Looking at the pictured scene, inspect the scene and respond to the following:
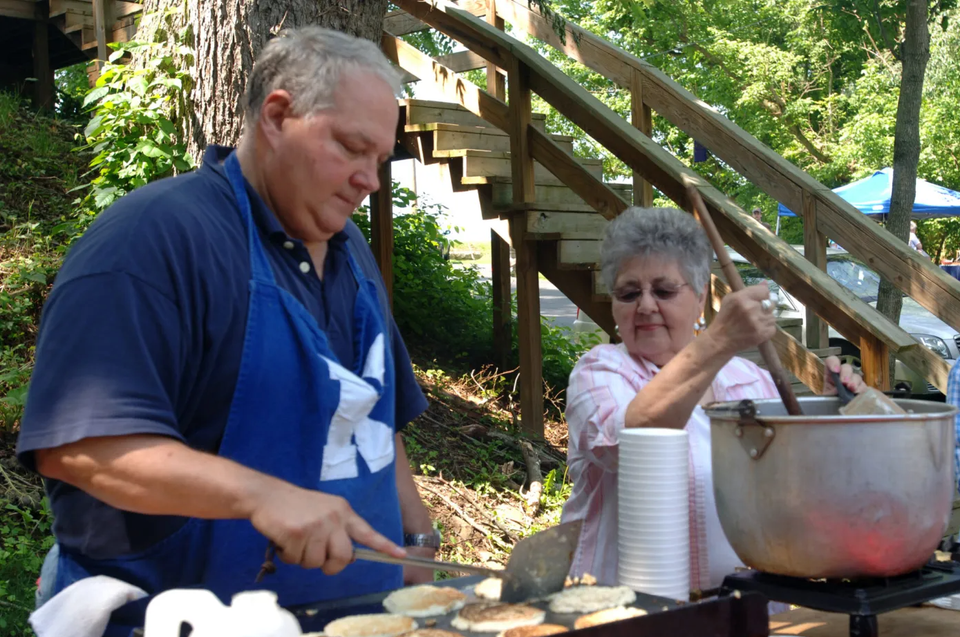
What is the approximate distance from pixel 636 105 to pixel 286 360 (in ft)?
17.0

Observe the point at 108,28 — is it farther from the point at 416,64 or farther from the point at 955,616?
the point at 955,616

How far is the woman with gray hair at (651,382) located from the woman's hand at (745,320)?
6 centimetres

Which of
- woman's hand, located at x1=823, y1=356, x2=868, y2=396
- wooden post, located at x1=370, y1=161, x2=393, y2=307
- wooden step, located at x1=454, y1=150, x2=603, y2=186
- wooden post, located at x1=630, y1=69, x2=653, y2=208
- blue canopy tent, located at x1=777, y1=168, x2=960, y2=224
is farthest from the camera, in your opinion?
blue canopy tent, located at x1=777, y1=168, x2=960, y2=224

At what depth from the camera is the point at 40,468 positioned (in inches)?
65.1

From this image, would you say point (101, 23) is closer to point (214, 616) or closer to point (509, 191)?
point (509, 191)

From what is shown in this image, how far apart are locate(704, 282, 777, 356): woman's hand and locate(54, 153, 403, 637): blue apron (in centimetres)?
74

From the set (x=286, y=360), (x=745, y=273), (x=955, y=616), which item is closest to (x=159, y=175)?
(x=286, y=360)

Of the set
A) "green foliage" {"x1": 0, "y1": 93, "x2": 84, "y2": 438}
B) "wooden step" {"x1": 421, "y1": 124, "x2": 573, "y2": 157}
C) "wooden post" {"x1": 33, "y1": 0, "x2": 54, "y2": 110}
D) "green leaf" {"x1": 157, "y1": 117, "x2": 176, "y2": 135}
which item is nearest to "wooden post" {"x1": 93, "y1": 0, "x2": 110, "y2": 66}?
"green foliage" {"x1": 0, "y1": 93, "x2": 84, "y2": 438}

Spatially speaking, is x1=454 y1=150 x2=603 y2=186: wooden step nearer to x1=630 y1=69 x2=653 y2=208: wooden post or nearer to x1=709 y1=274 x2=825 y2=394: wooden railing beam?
x1=630 y1=69 x2=653 y2=208: wooden post

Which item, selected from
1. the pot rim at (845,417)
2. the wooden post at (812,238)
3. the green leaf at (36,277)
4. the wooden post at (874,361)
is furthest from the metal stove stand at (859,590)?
the green leaf at (36,277)

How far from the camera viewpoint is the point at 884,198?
16.2 m

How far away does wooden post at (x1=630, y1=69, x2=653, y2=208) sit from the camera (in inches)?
243

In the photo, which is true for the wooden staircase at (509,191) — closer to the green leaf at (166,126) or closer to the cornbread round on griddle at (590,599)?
the green leaf at (166,126)

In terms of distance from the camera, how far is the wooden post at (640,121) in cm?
618
